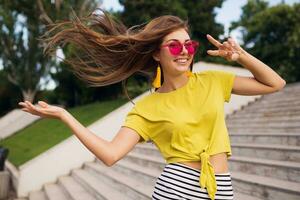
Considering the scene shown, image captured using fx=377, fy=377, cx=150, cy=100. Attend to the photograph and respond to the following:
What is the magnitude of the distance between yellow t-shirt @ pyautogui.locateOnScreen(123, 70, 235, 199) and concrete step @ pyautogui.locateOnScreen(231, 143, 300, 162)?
281 cm

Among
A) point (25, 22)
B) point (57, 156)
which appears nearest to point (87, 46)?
point (57, 156)

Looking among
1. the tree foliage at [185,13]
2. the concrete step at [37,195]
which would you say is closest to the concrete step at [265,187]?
the concrete step at [37,195]

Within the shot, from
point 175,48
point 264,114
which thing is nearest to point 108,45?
point 175,48

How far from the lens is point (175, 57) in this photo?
6.35 ft

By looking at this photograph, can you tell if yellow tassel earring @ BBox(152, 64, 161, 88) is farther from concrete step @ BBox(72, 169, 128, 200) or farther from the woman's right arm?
concrete step @ BBox(72, 169, 128, 200)

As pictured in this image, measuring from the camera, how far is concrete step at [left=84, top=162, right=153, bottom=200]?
17.0 feet

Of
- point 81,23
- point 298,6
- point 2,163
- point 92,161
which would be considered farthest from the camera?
point 298,6

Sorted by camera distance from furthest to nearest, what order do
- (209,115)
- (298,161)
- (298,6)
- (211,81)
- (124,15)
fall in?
1. (298,6)
2. (124,15)
3. (298,161)
4. (211,81)
5. (209,115)

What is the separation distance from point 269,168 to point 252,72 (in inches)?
106

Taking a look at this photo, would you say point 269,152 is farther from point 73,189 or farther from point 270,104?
point 270,104

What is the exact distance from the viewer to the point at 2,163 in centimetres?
818

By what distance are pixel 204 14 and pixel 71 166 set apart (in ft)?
37.7

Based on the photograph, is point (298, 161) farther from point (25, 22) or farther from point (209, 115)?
point (25, 22)

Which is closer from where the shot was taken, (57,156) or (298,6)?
(57,156)
